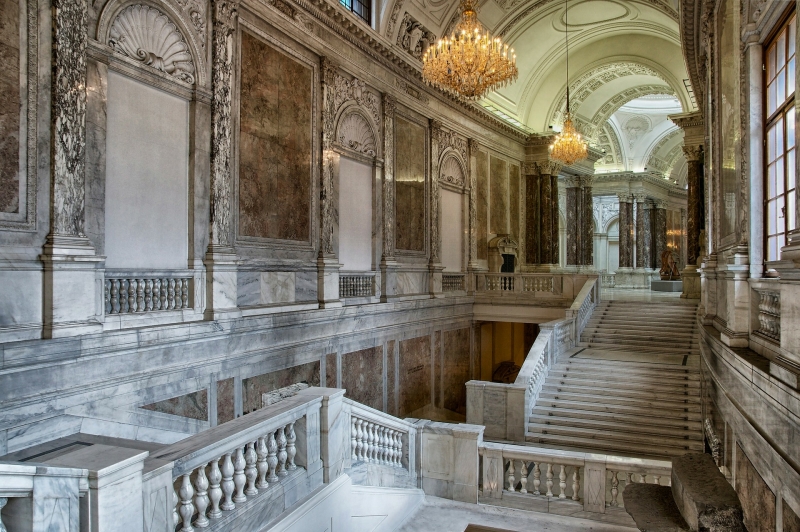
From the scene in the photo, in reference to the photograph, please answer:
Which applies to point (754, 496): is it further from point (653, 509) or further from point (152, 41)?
point (152, 41)

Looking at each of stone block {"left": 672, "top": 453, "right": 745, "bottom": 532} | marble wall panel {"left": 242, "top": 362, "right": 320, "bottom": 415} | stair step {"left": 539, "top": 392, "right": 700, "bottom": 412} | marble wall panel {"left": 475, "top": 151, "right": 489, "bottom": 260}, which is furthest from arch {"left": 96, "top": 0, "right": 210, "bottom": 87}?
marble wall panel {"left": 475, "top": 151, "right": 489, "bottom": 260}

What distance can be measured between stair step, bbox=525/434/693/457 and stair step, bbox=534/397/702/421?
91 cm

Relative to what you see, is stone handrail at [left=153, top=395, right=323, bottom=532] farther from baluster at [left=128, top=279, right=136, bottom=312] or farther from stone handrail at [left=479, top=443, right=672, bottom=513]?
baluster at [left=128, top=279, right=136, bottom=312]

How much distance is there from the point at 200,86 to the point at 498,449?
6888mm

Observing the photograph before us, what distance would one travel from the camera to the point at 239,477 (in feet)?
14.0

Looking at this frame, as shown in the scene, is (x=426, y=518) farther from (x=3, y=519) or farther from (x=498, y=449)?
(x=3, y=519)

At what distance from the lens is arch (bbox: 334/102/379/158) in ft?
40.0

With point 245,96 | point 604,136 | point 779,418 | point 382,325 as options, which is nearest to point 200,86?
point 245,96

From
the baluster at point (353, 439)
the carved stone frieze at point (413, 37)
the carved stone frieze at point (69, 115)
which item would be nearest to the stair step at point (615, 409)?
the baluster at point (353, 439)

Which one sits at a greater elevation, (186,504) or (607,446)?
(186,504)

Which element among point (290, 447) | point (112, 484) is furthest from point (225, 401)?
point (112, 484)

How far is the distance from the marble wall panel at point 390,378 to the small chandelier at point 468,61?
625cm

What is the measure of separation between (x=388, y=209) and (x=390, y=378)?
4.14 meters

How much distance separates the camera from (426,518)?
6.58 metres
